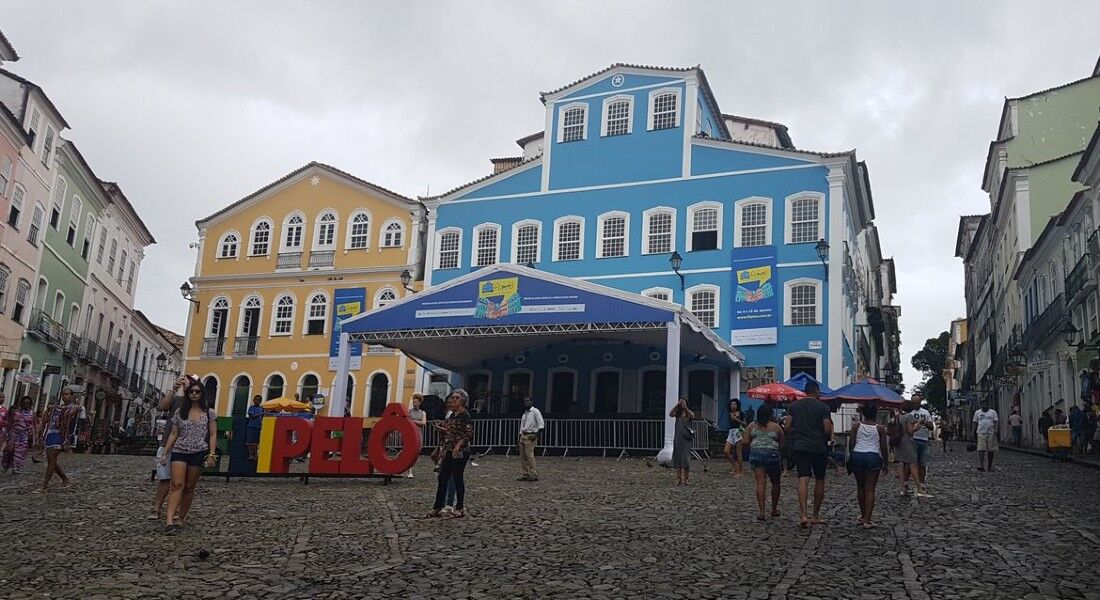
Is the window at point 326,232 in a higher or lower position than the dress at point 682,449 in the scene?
higher

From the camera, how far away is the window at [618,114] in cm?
3469

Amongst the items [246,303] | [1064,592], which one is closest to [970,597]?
[1064,592]

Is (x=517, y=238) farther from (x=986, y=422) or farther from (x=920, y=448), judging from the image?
(x=920, y=448)

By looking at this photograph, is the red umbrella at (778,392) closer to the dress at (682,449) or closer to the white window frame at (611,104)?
the dress at (682,449)

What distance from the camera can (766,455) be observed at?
11156 mm

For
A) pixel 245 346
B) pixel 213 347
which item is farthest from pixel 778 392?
pixel 213 347

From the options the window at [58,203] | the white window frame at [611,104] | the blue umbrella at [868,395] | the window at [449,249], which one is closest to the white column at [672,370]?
the blue umbrella at [868,395]

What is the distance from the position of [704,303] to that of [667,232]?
3.02 metres

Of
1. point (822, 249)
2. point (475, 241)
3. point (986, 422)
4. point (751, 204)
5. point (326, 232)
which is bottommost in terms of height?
point (986, 422)

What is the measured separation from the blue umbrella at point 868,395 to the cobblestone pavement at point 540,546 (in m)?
4.83

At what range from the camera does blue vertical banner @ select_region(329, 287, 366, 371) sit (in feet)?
121

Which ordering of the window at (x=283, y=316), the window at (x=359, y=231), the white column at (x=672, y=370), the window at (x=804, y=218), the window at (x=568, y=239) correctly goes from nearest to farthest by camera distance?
the white column at (x=672, y=370) < the window at (x=804, y=218) < the window at (x=568, y=239) < the window at (x=283, y=316) < the window at (x=359, y=231)

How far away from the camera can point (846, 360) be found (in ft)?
110

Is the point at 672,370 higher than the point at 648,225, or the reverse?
the point at 648,225
